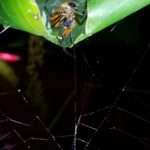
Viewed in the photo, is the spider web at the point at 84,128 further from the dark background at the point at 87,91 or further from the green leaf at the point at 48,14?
the green leaf at the point at 48,14

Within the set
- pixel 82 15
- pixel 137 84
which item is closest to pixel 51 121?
pixel 137 84

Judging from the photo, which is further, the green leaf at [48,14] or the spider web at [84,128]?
the spider web at [84,128]

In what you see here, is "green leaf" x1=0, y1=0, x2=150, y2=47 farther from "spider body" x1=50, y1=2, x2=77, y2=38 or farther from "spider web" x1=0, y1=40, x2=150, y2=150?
"spider web" x1=0, y1=40, x2=150, y2=150

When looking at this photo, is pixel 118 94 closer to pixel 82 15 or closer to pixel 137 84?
pixel 137 84

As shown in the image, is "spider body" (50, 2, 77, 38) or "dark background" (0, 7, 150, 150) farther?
"dark background" (0, 7, 150, 150)

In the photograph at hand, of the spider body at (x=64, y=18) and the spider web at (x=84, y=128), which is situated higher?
the spider body at (x=64, y=18)

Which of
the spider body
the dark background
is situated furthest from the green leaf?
the dark background

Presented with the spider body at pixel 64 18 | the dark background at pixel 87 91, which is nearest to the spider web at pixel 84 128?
the dark background at pixel 87 91
